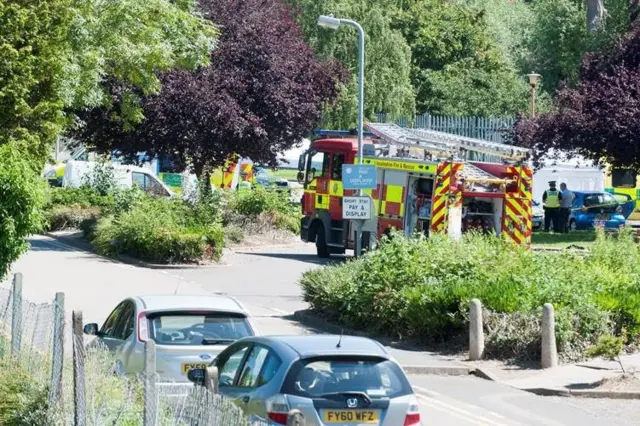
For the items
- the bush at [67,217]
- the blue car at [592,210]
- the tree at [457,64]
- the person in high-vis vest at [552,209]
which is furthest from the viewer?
the tree at [457,64]

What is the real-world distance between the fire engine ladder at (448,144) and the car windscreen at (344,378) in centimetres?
2127

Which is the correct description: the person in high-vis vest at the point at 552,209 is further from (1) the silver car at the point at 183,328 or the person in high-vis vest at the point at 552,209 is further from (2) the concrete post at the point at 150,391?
(2) the concrete post at the point at 150,391

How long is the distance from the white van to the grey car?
35.9 m

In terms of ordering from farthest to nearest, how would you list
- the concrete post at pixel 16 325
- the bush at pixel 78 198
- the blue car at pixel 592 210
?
the blue car at pixel 592 210
the bush at pixel 78 198
the concrete post at pixel 16 325

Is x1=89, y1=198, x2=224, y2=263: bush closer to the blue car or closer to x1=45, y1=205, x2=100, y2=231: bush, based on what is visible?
x1=45, y1=205, x2=100, y2=231: bush

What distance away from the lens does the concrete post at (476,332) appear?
19359 millimetres

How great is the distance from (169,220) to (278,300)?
896 centimetres

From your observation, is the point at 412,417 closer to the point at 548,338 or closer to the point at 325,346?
the point at 325,346

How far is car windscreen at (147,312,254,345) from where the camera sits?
46.7ft

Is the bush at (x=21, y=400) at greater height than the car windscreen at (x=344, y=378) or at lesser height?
lesser

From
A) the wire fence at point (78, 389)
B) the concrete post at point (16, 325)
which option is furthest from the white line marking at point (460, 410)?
the concrete post at point (16, 325)

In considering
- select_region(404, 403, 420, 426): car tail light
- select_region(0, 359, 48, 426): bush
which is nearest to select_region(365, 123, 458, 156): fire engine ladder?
select_region(0, 359, 48, 426): bush

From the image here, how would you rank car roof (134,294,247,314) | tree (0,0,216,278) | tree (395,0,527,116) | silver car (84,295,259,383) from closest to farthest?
silver car (84,295,259,383)
car roof (134,294,247,314)
tree (0,0,216,278)
tree (395,0,527,116)

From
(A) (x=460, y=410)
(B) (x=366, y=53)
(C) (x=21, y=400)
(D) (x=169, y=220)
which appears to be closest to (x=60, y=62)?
(D) (x=169, y=220)
